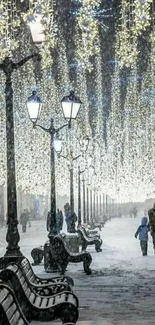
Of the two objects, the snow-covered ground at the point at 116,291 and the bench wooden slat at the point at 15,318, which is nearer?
the bench wooden slat at the point at 15,318

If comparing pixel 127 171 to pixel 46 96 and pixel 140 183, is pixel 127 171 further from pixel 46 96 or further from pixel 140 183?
pixel 46 96

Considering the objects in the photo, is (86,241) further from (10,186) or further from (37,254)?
(10,186)

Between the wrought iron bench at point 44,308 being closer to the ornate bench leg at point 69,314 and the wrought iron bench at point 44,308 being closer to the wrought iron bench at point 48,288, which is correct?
the ornate bench leg at point 69,314

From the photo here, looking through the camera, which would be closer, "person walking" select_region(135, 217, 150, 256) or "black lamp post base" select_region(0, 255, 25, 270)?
"black lamp post base" select_region(0, 255, 25, 270)

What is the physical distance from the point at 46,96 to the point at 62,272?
57.0 feet

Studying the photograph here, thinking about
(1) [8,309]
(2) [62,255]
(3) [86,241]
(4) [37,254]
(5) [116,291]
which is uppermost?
(1) [8,309]

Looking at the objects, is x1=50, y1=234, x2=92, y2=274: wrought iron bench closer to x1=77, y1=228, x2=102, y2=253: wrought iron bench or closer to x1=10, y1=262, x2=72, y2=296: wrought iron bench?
x1=10, y1=262, x2=72, y2=296: wrought iron bench

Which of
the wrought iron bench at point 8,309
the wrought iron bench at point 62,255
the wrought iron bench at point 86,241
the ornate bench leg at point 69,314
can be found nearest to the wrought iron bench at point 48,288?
the ornate bench leg at point 69,314

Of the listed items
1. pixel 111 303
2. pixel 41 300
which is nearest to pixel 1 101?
pixel 111 303

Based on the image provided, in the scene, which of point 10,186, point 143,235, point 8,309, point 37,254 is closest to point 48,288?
point 10,186

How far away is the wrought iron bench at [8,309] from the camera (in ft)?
16.0

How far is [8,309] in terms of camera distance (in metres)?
5.16

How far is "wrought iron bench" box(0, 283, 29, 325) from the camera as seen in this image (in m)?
4.88

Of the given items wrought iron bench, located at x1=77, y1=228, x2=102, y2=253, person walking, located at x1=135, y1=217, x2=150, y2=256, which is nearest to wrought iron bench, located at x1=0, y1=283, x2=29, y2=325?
person walking, located at x1=135, y1=217, x2=150, y2=256
